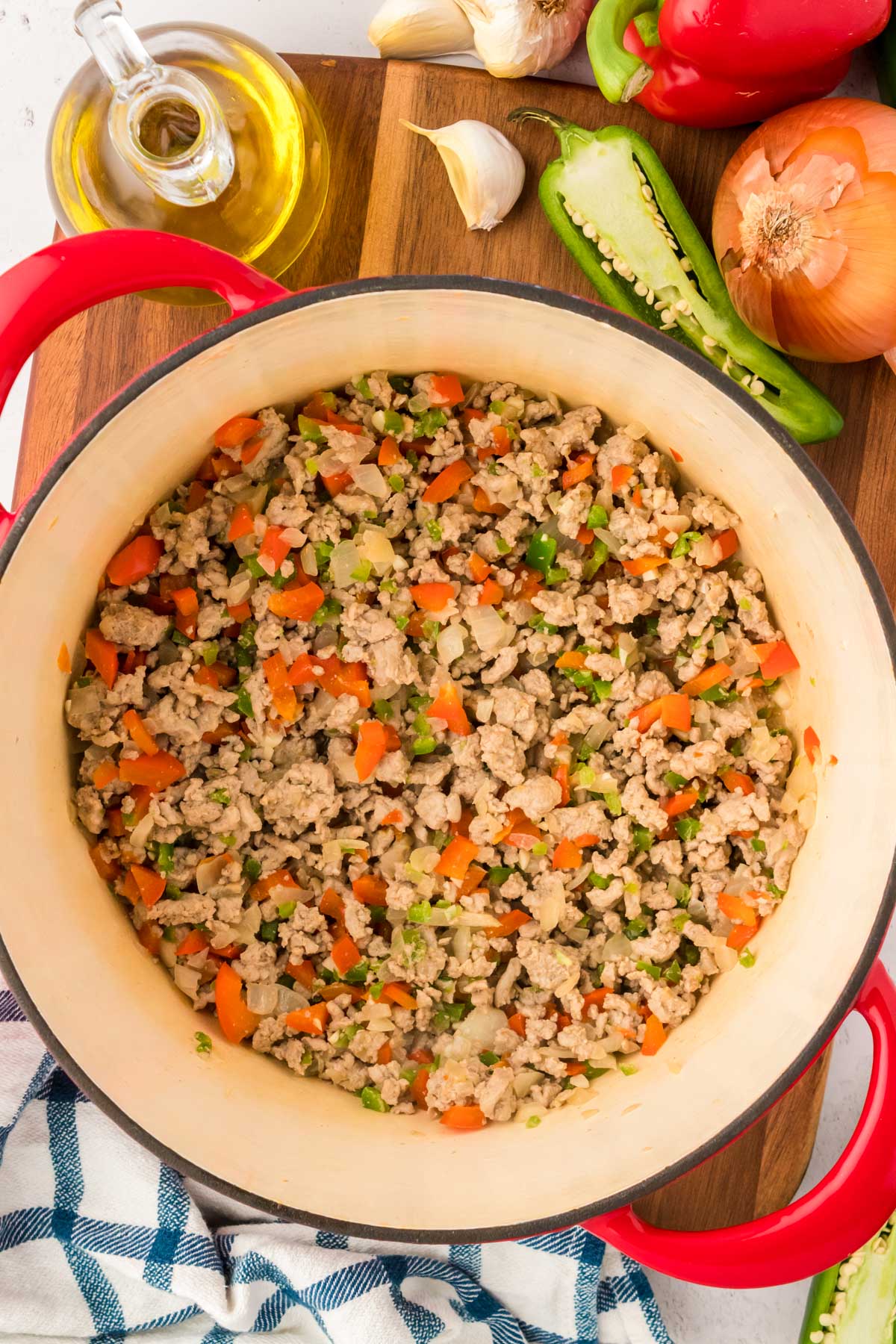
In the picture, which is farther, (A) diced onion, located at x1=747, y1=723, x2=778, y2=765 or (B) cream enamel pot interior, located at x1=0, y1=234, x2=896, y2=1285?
(A) diced onion, located at x1=747, y1=723, x2=778, y2=765

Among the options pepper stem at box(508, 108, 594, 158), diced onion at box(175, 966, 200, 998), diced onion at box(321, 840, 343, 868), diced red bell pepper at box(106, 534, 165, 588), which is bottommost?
diced onion at box(175, 966, 200, 998)

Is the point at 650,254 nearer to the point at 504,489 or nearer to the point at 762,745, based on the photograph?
the point at 504,489

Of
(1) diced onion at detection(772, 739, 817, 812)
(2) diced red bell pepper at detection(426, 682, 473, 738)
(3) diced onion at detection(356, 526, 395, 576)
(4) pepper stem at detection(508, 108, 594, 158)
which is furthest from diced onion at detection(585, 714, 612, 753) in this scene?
(4) pepper stem at detection(508, 108, 594, 158)

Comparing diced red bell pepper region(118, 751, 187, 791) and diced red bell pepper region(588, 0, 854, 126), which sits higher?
diced red bell pepper region(588, 0, 854, 126)

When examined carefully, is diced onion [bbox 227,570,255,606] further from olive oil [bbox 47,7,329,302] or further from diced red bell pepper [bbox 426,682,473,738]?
olive oil [bbox 47,7,329,302]

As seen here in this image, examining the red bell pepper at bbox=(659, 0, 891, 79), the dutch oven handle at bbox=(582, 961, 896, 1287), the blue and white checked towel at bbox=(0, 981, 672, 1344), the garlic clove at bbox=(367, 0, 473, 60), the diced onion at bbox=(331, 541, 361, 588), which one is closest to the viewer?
the dutch oven handle at bbox=(582, 961, 896, 1287)

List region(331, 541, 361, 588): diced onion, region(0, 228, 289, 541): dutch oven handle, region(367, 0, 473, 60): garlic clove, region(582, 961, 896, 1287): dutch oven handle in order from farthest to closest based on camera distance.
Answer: region(367, 0, 473, 60): garlic clove
region(331, 541, 361, 588): diced onion
region(582, 961, 896, 1287): dutch oven handle
region(0, 228, 289, 541): dutch oven handle

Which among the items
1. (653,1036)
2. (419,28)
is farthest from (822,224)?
(653,1036)
